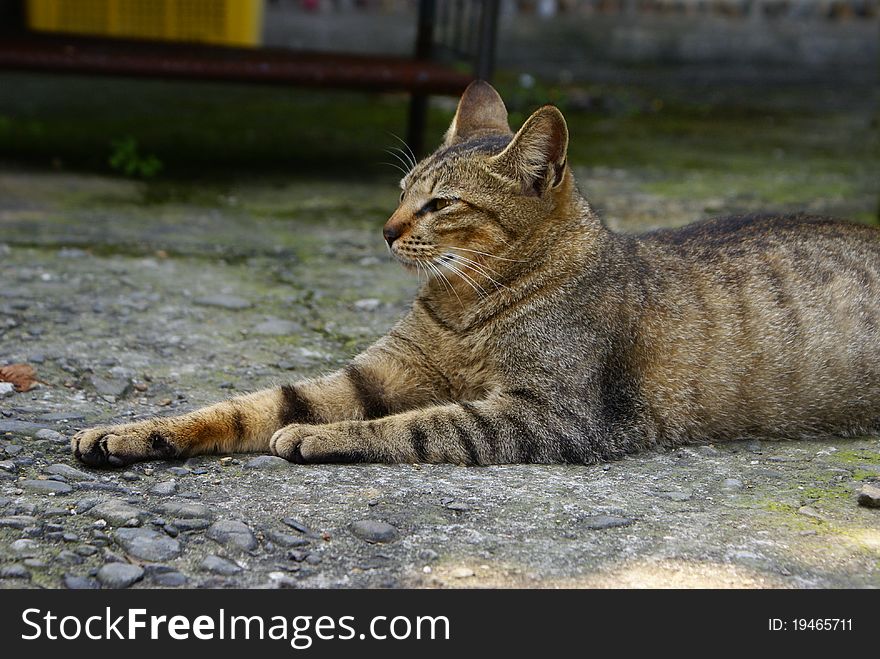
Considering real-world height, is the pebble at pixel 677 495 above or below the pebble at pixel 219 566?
below

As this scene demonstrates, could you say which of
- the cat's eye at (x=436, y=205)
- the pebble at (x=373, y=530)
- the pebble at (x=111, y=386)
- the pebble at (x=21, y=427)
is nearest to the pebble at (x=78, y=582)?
the pebble at (x=373, y=530)

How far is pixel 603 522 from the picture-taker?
2973mm

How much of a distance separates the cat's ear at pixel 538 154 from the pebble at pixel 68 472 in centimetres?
157

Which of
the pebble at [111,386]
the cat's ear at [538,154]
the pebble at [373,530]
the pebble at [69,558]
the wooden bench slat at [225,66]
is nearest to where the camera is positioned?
Result: the pebble at [69,558]

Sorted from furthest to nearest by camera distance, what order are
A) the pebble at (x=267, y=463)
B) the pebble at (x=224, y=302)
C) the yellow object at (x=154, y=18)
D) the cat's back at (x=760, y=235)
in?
the yellow object at (x=154, y=18)
the pebble at (x=224, y=302)
the cat's back at (x=760, y=235)
the pebble at (x=267, y=463)

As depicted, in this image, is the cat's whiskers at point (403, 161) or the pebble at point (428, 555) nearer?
the pebble at point (428, 555)

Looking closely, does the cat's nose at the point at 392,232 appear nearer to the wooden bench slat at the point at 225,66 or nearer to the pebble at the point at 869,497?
the pebble at the point at 869,497

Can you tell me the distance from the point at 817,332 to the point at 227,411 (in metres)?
1.97

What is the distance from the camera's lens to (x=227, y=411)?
3.45 meters

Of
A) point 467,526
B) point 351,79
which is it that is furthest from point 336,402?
point 351,79

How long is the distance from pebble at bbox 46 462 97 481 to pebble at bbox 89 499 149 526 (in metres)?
0.22

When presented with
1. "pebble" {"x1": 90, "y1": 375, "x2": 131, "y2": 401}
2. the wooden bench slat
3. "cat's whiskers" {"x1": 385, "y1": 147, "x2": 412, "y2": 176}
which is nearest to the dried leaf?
"pebble" {"x1": 90, "y1": 375, "x2": 131, "y2": 401}

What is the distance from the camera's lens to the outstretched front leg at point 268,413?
10.6 ft
